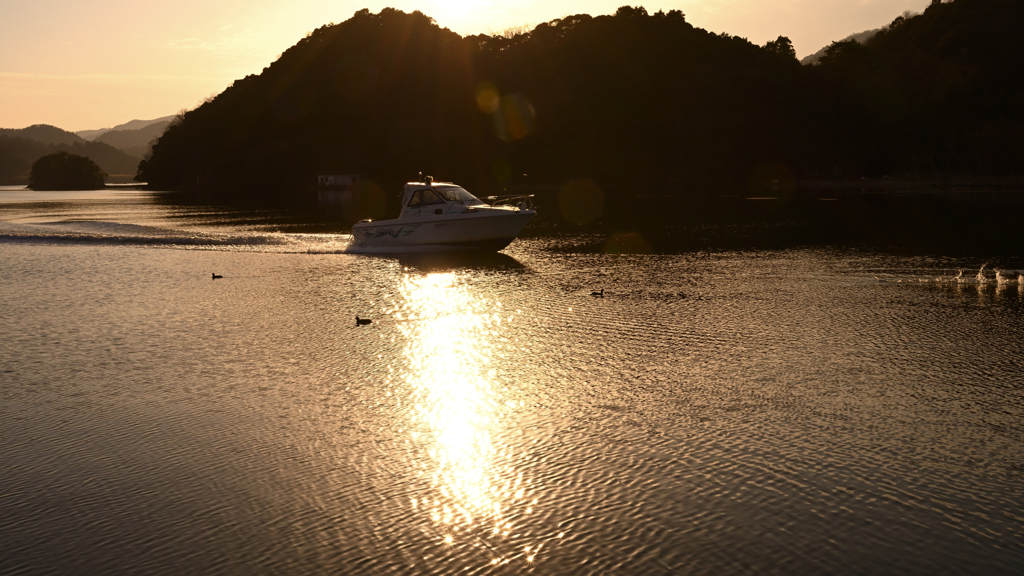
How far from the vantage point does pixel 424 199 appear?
109ft

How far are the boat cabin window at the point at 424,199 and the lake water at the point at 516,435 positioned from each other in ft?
41.3

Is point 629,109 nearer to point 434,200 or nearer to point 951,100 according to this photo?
point 951,100

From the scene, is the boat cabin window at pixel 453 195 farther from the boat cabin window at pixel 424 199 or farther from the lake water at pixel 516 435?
the lake water at pixel 516 435

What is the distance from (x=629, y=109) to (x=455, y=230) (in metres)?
92.9

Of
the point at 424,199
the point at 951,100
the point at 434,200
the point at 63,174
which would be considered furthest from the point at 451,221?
the point at 63,174

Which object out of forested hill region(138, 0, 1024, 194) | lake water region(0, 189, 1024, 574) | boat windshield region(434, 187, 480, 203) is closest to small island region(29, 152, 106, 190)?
forested hill region(138, 0, 1024, 194)

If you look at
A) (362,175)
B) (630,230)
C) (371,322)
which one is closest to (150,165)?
(362,175)

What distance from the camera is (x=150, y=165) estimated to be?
18000cm

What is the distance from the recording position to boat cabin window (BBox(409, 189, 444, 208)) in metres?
32.8

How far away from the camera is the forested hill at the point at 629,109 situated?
106 metres

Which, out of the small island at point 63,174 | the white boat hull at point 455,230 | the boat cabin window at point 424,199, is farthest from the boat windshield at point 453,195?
the small island at point 63,174

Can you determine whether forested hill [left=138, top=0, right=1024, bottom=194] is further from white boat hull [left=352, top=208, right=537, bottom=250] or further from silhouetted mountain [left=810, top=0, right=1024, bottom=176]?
white boat hull [left=352, top=208, right=537, bottom=250]

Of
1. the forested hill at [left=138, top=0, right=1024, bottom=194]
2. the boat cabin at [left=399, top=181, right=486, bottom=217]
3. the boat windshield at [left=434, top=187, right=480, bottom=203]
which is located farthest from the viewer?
the forested hill at [left=138, top=0, right=1024, bottom=194]

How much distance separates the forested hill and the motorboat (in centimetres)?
7155
